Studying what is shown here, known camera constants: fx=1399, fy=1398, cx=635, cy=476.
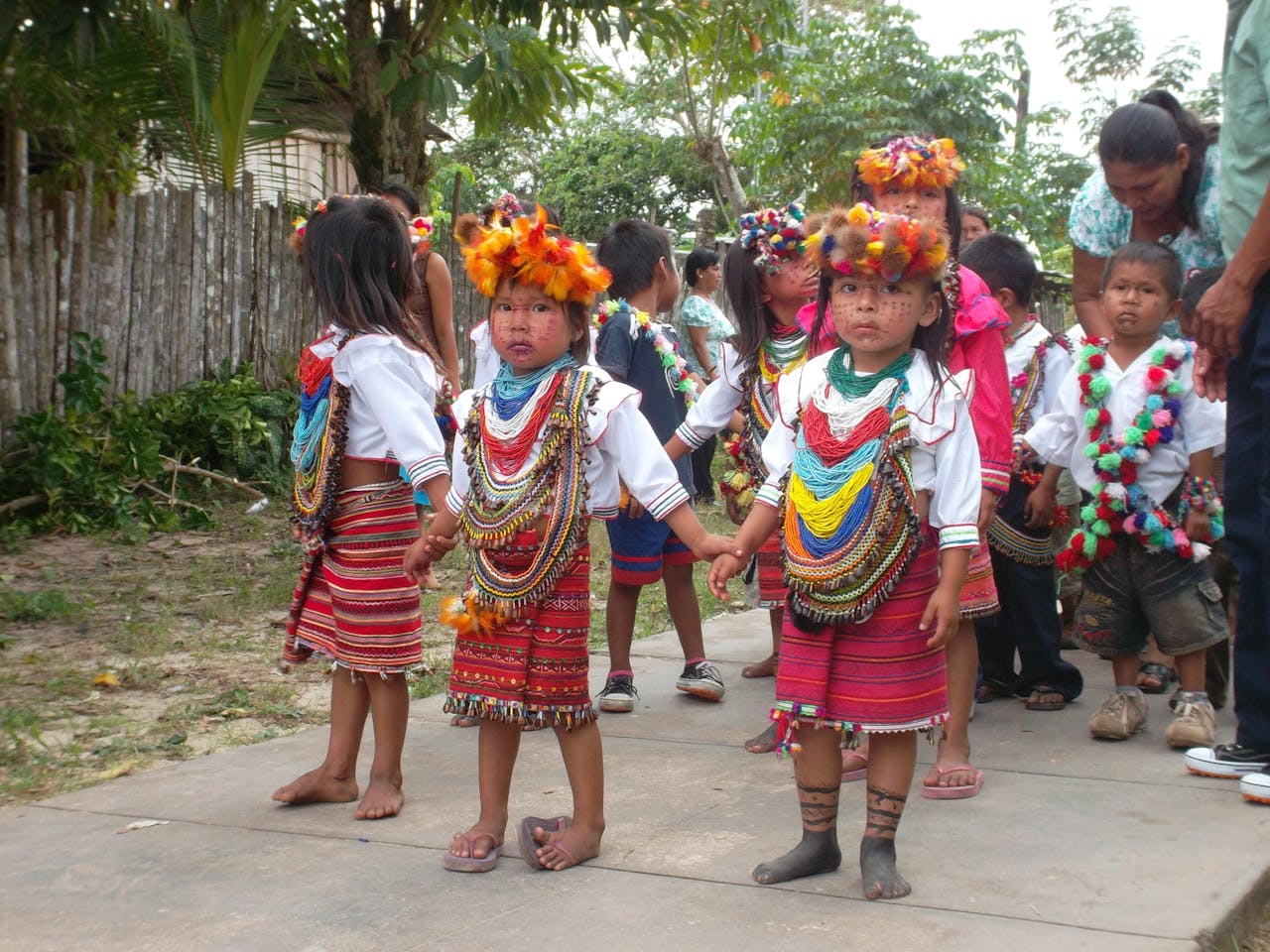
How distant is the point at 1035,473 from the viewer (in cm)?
536

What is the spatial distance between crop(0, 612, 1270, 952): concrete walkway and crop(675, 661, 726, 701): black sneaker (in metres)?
0.58

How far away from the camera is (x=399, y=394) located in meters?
4.07

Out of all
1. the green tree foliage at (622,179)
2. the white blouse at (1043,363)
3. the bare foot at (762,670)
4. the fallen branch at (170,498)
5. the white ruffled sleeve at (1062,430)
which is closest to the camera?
the white ruffled sleeve at (1062,430)

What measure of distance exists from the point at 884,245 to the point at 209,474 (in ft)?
21.6

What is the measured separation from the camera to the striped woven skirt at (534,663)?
3.58m

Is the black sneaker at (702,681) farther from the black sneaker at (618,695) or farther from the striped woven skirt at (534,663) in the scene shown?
the striped woven skirt at (534,663)

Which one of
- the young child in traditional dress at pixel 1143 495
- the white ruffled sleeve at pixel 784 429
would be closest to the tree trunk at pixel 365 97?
the young child in traditional dress at pixel 1143 495

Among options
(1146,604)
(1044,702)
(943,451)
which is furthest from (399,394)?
(1044,702)

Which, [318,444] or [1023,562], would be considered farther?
[1023,562]

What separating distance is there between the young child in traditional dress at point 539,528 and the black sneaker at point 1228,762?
183 cm

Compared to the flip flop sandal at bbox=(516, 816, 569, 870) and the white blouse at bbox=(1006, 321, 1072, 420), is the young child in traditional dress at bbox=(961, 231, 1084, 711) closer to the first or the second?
the white blouse at bbox=(1006, 321, 1072, 420)

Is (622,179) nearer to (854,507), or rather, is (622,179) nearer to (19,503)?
(19,503)

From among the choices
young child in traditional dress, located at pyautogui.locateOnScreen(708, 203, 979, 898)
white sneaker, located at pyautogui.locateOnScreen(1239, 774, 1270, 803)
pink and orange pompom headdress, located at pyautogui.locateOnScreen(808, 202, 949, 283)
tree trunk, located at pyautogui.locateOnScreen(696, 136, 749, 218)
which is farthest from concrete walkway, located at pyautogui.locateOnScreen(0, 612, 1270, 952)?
tree trunk, located at pyautogui.locateOnScreen(696, 136, 749, 218)

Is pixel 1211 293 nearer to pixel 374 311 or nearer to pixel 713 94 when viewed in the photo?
pixel 374 311
